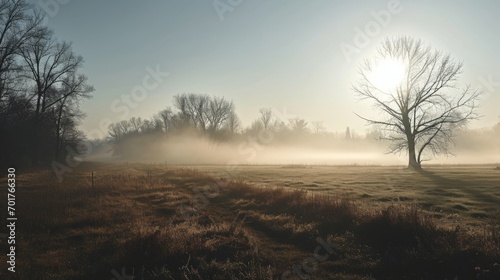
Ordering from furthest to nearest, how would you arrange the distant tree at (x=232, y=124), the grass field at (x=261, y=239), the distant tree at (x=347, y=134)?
1. the distant tree at (x=347, y=134)
2. the distant tree at (x=232, y=124)
3. the grass field at (x=261, y=239)

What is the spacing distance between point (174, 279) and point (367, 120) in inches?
1403

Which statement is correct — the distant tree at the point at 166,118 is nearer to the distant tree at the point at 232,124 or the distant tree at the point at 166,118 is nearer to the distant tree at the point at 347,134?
the distant tree at the point at 232,124

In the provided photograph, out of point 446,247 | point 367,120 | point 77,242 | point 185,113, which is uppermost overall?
point 185,113

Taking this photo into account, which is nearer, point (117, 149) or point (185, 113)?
point (185, 113)

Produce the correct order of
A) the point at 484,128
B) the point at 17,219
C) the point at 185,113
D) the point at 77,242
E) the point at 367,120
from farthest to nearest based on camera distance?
the point at 484,128
the point at 185,113
the point at 367,120
the point at 17,219
the point at 77,242

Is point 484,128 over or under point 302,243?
over

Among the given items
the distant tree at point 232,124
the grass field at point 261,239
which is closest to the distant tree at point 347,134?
the distant tree at point 232,124

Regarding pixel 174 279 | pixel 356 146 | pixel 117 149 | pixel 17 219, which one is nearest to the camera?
pixel 174 279

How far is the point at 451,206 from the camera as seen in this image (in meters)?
14.1

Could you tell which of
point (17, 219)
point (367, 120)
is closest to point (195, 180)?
point (17, 219)

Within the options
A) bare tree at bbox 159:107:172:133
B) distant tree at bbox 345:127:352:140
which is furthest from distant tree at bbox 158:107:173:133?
distant tree at bbox 345:127:352:140

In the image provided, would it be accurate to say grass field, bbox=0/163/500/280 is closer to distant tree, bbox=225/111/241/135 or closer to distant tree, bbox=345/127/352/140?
distant tree, bbox=225/111/241/135

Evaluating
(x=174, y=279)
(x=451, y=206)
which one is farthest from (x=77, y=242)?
(x=451, y=206)

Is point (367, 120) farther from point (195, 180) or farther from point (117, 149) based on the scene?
point (117, 149)
